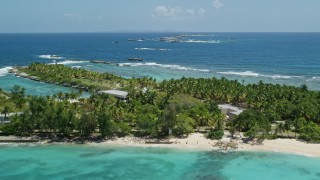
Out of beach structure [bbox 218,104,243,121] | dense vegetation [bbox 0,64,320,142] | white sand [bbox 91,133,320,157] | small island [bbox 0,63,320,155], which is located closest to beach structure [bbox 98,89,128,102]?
dense vegetation [bbox 0,64,320,142]

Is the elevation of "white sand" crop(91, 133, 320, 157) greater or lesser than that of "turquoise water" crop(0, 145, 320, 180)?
greater

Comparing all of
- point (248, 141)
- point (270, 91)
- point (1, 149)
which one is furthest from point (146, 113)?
point (270, 91)

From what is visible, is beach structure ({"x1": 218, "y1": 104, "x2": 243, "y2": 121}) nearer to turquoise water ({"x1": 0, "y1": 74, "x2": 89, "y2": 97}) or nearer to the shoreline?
the shoreline

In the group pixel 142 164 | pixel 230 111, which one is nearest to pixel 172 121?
pixel 142 164

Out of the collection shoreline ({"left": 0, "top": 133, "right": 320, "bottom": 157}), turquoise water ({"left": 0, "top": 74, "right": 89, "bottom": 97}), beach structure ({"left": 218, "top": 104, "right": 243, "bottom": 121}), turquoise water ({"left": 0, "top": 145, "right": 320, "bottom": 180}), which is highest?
beach structure ({"left": 218, "top": 104, "right": 243, "bottom": 121})

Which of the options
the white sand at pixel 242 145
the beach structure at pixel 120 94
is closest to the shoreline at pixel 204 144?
the white sand at pixel 242 145

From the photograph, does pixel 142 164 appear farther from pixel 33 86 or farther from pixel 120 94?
pixel 33 86
